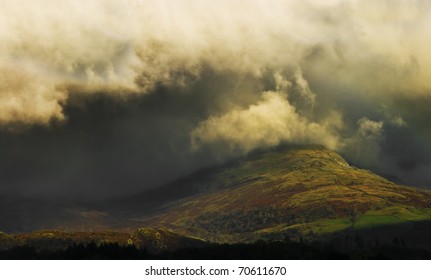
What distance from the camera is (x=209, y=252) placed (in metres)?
158
